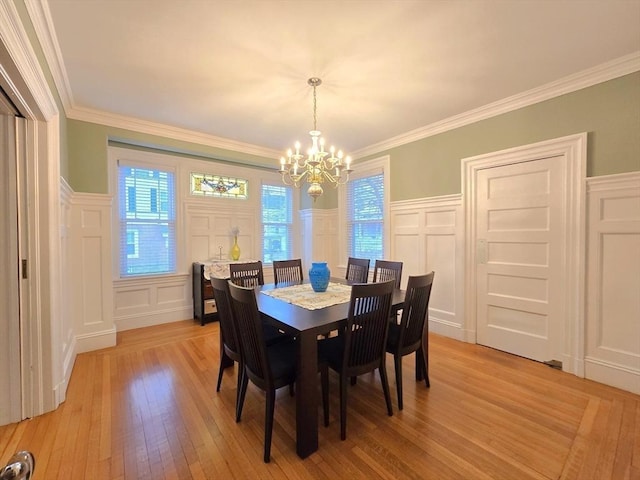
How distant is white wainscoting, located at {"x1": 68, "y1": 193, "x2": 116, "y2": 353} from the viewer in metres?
A: 3.02

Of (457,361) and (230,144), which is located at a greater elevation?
(230,144)

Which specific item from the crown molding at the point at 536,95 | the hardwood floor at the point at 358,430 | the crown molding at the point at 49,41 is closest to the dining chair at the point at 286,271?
the hardwood floor at the point at 358,430

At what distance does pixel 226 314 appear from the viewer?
82.0 inches

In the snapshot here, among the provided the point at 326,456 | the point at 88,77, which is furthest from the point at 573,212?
the point at 88,77

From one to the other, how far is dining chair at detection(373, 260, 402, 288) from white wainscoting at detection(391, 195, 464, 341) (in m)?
0.83

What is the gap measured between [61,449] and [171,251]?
2.73 metres

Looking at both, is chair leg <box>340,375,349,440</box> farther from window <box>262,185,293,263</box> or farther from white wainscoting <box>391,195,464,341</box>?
window <box>262,185,293,263</box>

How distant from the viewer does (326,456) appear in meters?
1.67

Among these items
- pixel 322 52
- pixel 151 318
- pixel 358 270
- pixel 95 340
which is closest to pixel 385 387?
pixel 358 270

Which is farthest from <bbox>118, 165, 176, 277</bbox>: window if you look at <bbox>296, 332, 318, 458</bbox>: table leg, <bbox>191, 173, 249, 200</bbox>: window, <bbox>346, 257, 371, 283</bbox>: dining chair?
<bbox>296, 332, 318, 458</bbox>: table leg

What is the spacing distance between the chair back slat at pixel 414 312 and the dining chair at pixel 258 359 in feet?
2.80

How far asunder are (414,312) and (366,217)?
2524 millimetres

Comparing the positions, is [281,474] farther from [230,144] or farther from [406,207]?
Answer: [230,144]

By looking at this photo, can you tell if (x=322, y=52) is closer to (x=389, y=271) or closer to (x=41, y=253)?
(x=389, y=271)
